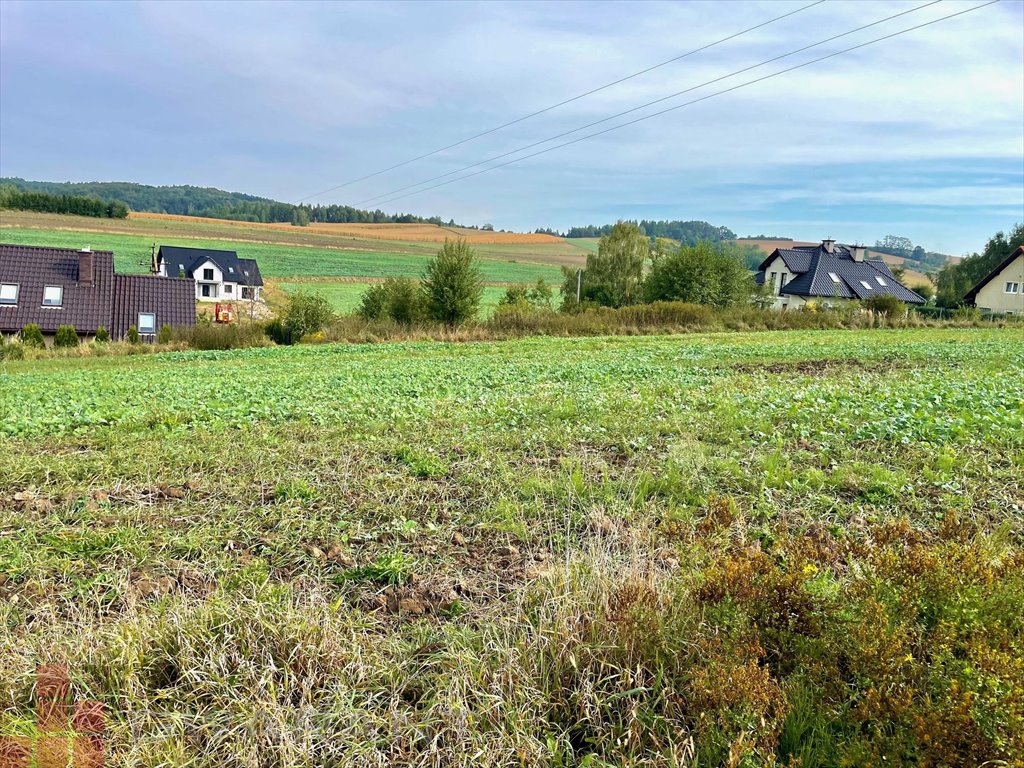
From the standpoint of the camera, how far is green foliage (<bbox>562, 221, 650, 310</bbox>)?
5875cm

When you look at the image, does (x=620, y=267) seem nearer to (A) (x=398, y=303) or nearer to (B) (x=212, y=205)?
(A) (x=398, y=303)

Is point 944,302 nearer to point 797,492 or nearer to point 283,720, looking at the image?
point 797,492

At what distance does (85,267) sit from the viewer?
140ft

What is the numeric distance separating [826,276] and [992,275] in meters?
13.4

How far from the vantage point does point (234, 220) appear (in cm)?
12306

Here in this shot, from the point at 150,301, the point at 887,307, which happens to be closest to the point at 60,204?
the point at 150,301

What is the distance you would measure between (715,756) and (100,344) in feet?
114

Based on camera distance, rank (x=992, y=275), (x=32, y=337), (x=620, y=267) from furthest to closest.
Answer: (x=620, y=267)
(x=992, y=275)
(x=32, y=337)

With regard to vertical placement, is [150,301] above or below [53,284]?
below

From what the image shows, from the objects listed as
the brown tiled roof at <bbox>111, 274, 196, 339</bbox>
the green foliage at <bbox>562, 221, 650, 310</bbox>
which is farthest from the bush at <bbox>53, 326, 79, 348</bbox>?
the green foliage at <bbox>562, 221, 650, 310</bbox>

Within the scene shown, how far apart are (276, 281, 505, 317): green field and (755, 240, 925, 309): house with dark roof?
2817 cm

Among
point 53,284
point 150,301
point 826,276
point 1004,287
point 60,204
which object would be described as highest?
point 60,204

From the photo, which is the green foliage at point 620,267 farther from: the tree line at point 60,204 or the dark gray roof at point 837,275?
the tree line at point 60,204

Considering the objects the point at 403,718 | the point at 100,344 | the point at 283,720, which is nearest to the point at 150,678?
the point at 283,720
